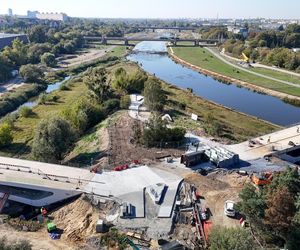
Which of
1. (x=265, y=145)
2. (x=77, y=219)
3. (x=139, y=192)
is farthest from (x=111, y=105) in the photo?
(x=77, y=219)

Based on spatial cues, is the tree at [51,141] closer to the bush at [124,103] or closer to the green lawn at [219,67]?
the bush at [124,103]

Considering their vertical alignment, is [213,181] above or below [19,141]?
above

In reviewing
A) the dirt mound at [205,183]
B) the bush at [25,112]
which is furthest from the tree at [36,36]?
the dirt mound at [205,183]

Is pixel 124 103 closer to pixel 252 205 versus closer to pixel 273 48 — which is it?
pixel 252 205

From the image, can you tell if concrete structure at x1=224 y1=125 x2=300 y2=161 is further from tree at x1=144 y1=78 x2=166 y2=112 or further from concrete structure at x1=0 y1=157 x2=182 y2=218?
tree at x1=144 y1=78 x2=166 y2=112

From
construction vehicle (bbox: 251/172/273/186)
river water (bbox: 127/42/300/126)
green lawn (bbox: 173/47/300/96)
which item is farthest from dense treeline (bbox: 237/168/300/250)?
green lawn (bbox: 173/47/300/96)

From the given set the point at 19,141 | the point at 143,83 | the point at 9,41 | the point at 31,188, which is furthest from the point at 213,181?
the point at 9,41

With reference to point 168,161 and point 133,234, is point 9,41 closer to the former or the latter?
point 168,161
